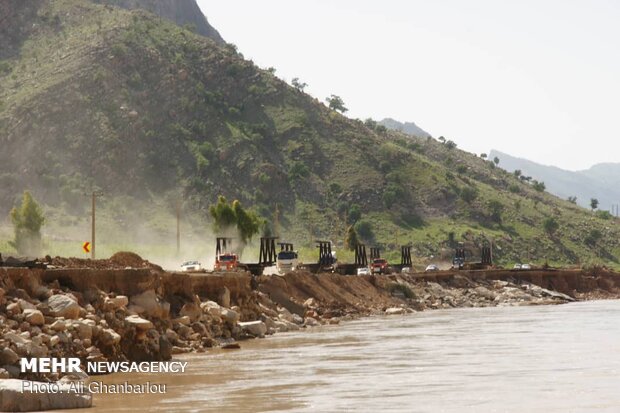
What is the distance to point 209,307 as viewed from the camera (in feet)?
140

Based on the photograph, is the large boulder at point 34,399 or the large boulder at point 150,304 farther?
the large boulder at point 150,304

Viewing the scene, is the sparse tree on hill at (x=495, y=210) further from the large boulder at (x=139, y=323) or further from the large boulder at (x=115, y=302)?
the large boulder at (x=139, y=323)

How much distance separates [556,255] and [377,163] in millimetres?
31666

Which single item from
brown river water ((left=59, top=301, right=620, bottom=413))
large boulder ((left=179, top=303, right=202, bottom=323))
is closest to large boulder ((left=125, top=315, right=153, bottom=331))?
brown river water ((left=59, top=301, right=620, bottom=413))

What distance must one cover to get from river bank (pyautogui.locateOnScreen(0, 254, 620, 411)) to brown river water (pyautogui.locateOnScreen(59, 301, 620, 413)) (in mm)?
1365

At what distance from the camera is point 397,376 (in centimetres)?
2830

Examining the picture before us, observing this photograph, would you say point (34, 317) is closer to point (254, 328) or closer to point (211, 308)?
point (211, 308)

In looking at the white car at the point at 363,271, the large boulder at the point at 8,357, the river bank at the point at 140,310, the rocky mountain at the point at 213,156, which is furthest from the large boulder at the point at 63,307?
the rocky mountain at the point at 213,156

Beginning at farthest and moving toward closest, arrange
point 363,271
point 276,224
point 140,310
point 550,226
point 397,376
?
point 550,226, point 276,224, point 363,271, point 140,310, point 397,376

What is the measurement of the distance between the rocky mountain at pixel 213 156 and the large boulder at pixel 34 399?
11993 centimetres

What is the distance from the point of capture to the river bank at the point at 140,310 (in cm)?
2717

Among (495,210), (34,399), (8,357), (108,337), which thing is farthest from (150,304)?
(495,210)

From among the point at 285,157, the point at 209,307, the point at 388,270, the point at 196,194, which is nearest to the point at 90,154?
the point at 196,194

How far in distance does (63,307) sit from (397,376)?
9.08 metres
